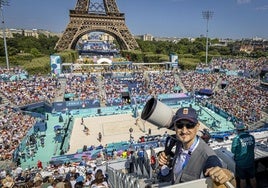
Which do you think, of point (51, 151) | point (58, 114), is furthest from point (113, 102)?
point (51, 151)

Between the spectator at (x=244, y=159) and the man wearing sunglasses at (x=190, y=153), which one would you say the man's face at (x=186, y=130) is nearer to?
the man wearing sunglasses at (x=190, y=153)

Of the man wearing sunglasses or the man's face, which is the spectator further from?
the man's face

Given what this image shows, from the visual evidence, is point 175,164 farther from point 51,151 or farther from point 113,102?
point 113,102

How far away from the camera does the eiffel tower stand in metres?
41.3

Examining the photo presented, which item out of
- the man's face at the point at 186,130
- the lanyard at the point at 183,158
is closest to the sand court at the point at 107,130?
the lanyard at the point at 183,158

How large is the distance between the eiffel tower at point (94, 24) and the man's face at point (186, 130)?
41.6 metres

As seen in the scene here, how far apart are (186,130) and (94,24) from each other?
1684 inches

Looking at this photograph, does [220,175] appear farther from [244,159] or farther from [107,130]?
[107,130]

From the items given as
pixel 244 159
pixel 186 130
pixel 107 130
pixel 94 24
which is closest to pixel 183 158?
pixel 186 130

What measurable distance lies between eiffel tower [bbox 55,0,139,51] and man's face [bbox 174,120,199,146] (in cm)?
4159

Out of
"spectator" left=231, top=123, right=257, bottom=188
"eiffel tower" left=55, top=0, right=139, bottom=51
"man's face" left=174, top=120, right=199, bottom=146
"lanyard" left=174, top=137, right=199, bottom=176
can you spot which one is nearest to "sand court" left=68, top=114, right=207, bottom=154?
"spectator" left=231, top=123, right=257, bottom=188

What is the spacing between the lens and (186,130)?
232 cm

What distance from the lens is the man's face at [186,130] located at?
2.31 m

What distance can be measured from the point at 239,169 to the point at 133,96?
2359 centimetres
